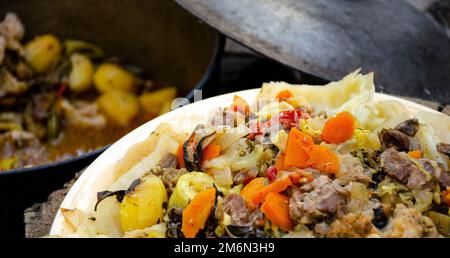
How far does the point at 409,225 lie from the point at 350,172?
284mm

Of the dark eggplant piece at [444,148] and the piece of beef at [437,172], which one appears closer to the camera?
the piece of beef at [437,172]

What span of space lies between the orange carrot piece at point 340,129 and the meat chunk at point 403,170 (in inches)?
7.2

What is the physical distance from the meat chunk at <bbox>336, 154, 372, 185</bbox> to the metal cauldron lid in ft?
3.55

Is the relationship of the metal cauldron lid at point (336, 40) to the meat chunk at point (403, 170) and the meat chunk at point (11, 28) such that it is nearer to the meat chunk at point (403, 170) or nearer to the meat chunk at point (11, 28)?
the meat chunk at point (403, 170)

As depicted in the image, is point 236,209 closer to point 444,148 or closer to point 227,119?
point 227,119

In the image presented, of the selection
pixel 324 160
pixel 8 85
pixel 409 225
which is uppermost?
pixel 324 160

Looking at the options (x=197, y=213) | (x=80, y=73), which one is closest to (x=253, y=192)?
(x=197, y=213)

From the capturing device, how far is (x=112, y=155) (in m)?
2.36

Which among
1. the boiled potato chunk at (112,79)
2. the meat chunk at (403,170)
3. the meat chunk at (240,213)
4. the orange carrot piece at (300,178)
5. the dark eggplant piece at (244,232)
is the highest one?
the meat chunk at (403,170)

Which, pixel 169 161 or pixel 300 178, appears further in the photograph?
pixel 169 161

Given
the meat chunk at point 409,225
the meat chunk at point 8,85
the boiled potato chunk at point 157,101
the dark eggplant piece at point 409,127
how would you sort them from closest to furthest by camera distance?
1. the meat chunk at point 409,225
2. the dark eggplant piece at point 409,127
3. the meat chunk at point 8,85
4. the boiled potato chunk at point 157,101

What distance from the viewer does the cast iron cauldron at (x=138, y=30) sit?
4199 mm

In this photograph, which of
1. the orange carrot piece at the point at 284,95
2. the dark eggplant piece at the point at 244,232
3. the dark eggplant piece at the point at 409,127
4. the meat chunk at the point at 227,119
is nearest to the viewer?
the dark eggplant piece at the point at 244,232

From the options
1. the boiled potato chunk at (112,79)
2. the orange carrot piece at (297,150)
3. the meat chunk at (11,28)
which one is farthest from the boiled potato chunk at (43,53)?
the orange carrot piece at (297,150)
